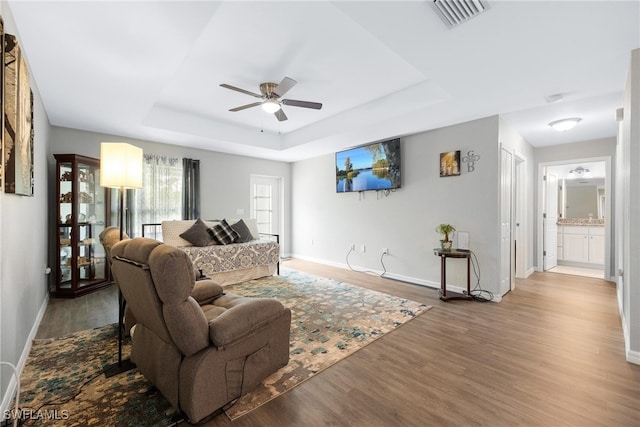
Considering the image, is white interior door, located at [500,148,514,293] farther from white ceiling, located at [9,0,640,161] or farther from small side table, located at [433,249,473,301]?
white ceiling, located at [9,0,640,161]

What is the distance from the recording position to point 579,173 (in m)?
6.51

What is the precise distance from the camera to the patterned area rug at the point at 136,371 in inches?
63.7

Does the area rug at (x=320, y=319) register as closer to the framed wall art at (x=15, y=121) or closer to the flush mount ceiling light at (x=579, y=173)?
the framed wall art at (x=15, y=121)

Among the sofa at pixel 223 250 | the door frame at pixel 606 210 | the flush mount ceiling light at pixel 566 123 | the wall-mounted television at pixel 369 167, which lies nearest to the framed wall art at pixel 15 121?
the sofa at pixel 223 250

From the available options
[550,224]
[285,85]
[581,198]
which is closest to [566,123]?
[550,224]

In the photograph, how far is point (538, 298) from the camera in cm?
374

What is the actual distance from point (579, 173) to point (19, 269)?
31.4ft

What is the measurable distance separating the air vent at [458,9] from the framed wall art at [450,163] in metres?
2.42

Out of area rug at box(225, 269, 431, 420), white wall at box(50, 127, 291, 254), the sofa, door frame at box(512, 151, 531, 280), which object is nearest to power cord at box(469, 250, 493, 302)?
area rug at box(225, 269, 431, 420)

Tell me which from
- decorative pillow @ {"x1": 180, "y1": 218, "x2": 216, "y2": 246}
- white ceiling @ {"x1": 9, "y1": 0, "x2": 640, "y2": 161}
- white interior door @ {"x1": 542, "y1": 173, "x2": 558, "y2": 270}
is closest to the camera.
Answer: white ceiling @ {"x1": 9, "y1": 0, "x2": 640, "y2": 161}

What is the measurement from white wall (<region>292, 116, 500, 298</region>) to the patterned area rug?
1130mm

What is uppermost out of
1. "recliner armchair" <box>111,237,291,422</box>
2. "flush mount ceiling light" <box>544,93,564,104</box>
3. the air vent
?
the air vent

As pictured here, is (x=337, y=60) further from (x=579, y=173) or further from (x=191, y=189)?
(x=579, y=173)

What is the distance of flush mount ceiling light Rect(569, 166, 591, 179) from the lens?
6398mm
